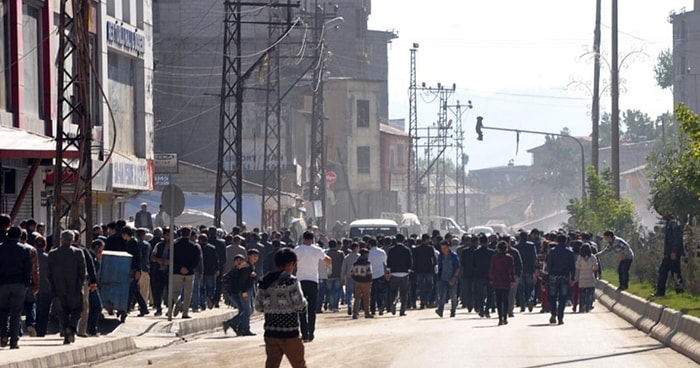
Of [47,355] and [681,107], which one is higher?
[681,107]

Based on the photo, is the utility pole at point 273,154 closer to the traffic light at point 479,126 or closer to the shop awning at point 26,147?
the traffic light at point 479,126

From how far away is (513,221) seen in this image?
183 metres

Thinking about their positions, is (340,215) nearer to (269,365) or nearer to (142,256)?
(142,256)

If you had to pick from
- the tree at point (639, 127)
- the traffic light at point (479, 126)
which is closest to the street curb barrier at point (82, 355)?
the traffic light at point (479, 126)

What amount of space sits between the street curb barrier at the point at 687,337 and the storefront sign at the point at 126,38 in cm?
2551

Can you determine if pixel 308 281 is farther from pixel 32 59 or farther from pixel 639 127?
pixel 639 127

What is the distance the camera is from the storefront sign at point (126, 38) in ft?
142

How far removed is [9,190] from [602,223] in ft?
81.9

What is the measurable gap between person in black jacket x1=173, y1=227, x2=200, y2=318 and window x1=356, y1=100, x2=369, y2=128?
73.5 m

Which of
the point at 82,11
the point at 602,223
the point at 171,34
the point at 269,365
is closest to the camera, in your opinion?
the point at 269,365

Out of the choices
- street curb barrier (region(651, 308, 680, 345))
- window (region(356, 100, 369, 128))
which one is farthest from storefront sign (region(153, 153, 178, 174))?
window (region(356, 100, 369, 128))

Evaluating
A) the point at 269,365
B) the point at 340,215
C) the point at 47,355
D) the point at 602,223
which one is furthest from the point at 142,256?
the point at 340,215

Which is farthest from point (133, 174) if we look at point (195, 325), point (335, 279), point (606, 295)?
point (195, 325)

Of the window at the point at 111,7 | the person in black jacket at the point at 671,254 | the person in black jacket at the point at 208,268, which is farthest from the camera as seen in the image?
the window at the point at 111,7
